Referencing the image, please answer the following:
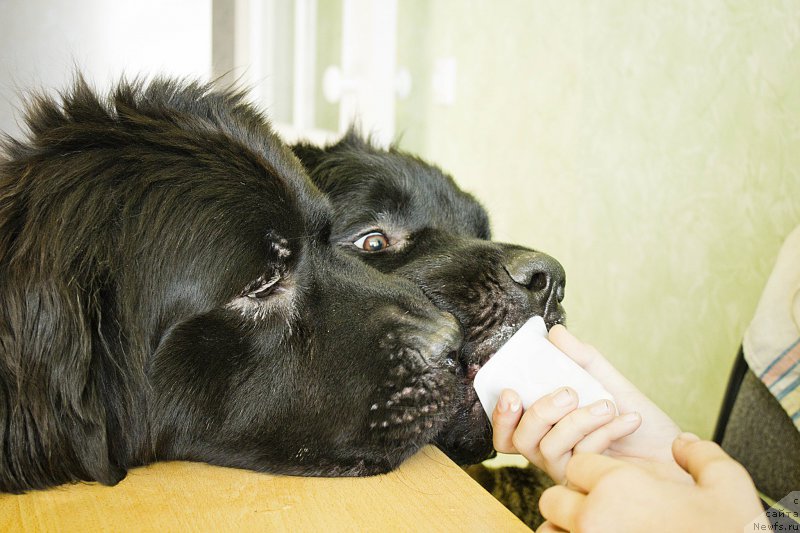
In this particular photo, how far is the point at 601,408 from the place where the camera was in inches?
35.0

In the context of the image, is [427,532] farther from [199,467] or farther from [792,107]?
[792,107]

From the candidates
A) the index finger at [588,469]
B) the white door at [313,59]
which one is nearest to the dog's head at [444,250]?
the index finger at [588,469]

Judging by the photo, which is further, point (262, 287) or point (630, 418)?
point (262, 287)

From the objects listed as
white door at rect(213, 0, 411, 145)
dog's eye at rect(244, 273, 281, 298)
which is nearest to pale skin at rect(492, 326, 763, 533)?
dog's eye at rect(244, 273, 281, 298)

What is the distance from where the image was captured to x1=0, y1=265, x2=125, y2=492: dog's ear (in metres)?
0.89

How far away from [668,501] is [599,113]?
2194mm

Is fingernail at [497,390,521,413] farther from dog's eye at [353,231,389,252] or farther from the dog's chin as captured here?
dog's eye at [353,231,389,252]

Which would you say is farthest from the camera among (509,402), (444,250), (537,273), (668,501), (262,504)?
(444,250)

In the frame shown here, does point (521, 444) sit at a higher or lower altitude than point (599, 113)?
lower

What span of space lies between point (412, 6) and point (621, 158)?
1592 millimetres

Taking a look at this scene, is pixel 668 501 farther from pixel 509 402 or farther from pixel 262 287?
pixel 262 287

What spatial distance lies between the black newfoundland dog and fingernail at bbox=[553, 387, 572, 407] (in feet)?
0.73

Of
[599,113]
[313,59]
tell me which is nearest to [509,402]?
[599,113]

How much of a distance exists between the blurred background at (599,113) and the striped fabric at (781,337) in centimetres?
46
